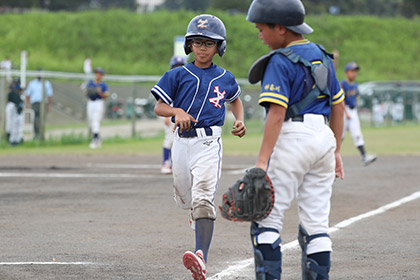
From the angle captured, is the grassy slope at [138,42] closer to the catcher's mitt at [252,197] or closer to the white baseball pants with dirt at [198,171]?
the white baseball pants with dirt at [198,171]

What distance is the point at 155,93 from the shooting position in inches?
242

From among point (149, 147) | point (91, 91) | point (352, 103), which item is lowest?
point (149, 147)

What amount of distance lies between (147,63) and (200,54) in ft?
160

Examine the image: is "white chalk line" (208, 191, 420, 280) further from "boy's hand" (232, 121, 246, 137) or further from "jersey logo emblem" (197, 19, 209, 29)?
"jersey logo emblem" (197, 19, 209, 29)

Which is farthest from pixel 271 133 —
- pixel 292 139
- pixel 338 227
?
pixel 338 227

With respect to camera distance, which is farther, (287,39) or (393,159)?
(393,159)

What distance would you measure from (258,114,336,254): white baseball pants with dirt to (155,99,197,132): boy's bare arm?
1.31 meters

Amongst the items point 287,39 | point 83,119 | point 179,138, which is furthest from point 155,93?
point 83,119

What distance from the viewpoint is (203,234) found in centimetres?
586

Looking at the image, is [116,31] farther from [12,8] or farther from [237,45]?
[12,8]

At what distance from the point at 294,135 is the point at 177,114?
1.49m

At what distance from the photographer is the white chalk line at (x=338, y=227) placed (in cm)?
594

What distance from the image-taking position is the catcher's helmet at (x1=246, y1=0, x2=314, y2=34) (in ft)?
15.1

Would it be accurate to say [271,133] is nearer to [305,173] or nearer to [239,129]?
[305,173]
